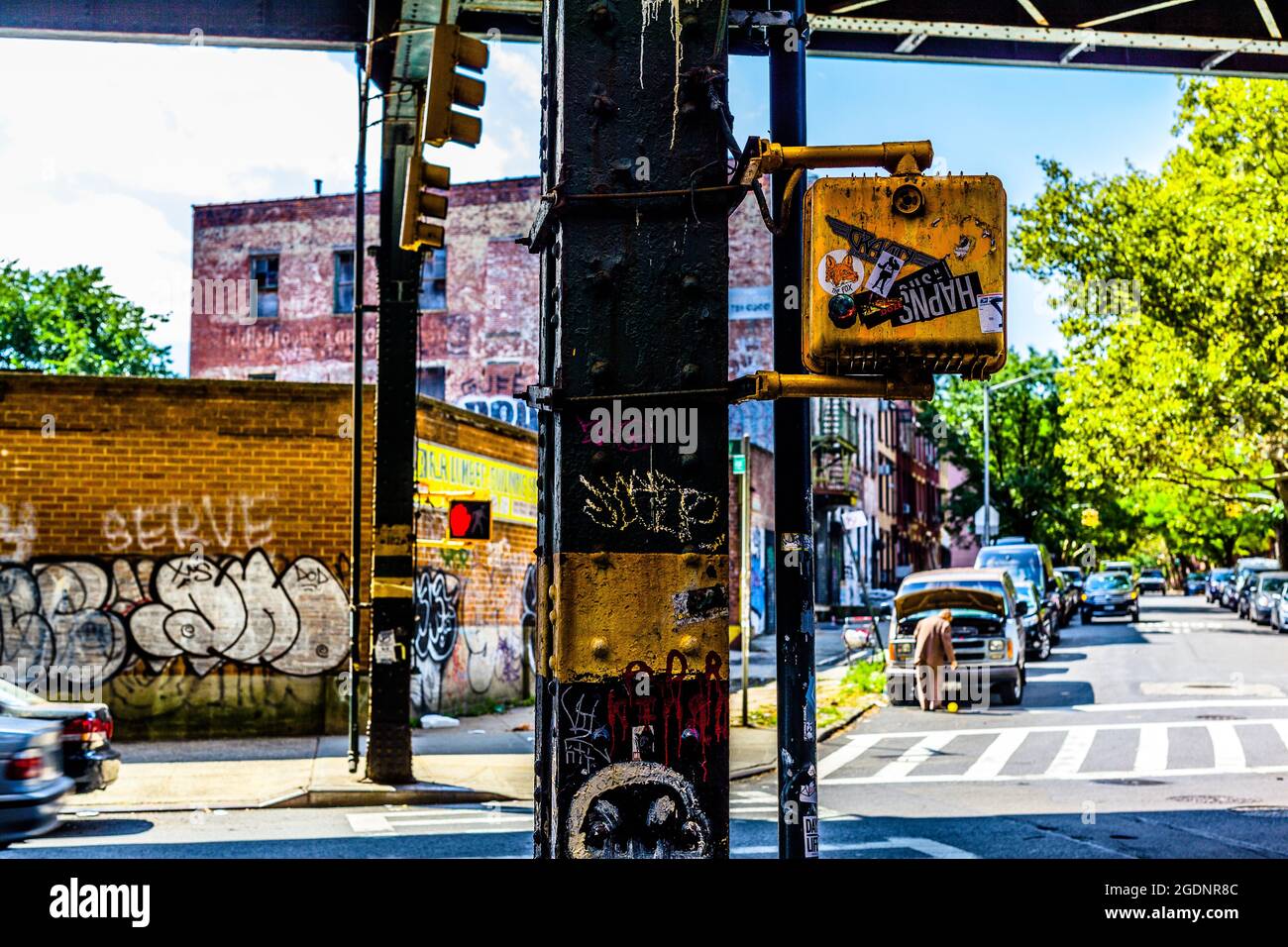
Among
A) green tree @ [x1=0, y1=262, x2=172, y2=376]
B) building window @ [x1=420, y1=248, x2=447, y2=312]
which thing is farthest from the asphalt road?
green tree @ [x1=0, y1=262, x2=172, y2=376]

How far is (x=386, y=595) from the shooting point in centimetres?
1334

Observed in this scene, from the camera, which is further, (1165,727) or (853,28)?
(1165,727)

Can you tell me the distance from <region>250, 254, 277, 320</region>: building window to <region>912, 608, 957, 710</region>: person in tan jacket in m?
26.6

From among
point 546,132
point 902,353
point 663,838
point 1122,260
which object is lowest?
point 663,838

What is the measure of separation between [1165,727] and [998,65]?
10402 mm

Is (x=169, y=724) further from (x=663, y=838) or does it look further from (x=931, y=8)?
(x=663, y=838)

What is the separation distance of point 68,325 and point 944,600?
139ft

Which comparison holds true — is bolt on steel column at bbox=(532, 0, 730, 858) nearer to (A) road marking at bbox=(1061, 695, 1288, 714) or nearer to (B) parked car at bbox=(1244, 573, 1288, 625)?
(A) road marking at bbox=(1061, 695, 1288, 714)

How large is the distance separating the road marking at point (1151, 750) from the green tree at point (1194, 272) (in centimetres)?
1923

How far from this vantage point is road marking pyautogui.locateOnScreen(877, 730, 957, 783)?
14.6 metres

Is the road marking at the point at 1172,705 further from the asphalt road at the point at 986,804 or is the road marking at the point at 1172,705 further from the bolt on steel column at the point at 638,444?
the bolt on steel column at the point at 638,444

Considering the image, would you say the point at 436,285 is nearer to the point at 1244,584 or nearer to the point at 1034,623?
the point at 1034,623
